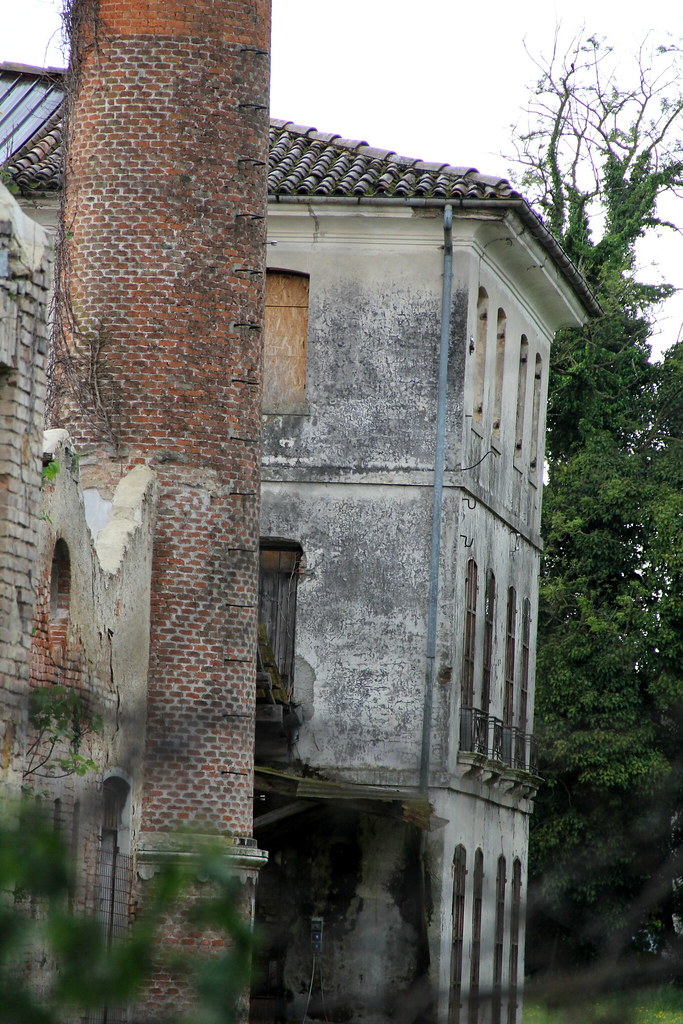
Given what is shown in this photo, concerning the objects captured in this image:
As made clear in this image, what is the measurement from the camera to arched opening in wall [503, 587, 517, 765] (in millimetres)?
23711

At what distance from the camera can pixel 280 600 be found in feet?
69.4

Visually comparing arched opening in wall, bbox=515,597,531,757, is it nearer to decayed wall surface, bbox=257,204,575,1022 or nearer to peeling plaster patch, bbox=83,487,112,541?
decayed wall surface, bbox=257,204,575,1022

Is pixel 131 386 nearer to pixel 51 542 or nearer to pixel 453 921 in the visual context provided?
pixel 51 542

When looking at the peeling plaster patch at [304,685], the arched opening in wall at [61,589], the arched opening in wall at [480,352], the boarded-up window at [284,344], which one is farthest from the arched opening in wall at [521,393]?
the arched opening in wall at [61,589]

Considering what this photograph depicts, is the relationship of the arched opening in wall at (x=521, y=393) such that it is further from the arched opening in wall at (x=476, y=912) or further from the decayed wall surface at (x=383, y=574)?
the arched opening in wall at (x=476, y=912)

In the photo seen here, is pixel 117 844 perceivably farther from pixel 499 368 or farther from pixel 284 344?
pixel 499 368

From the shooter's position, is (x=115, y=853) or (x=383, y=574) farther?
(x=383, y=574)

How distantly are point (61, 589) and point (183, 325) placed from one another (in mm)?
3396

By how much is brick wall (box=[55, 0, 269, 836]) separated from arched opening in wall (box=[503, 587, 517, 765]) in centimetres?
826

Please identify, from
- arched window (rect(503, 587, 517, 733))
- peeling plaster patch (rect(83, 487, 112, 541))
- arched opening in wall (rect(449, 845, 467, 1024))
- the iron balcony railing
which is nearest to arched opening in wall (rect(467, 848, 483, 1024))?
arched opening in wall (rect(449, 845, 467, 1024))

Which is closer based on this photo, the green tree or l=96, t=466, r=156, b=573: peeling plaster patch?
l=96, t=466, r=156, b=573: peeling plaster patch

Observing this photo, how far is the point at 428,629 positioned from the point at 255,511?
497 centimetres

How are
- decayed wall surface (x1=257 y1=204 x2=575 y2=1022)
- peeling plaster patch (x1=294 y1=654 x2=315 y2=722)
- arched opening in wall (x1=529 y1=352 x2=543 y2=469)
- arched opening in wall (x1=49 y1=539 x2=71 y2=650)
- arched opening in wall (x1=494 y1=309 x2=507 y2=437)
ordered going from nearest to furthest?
arched opening in wall (x1=49 y1=539 x2=71 y2=650)
decayed wall surface (x1=257 y1=204 x2=575 y2=1022)
peeling plaster patch (x1=294 y1=654 x2=315 y2=722)
arched opening in wall (x1=494 y1=309 x2=507 y2=437)
arched opening in wall (x1=529 y1=352 x2=543 y2=469)

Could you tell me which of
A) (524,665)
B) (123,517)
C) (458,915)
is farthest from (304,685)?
(123,517)
